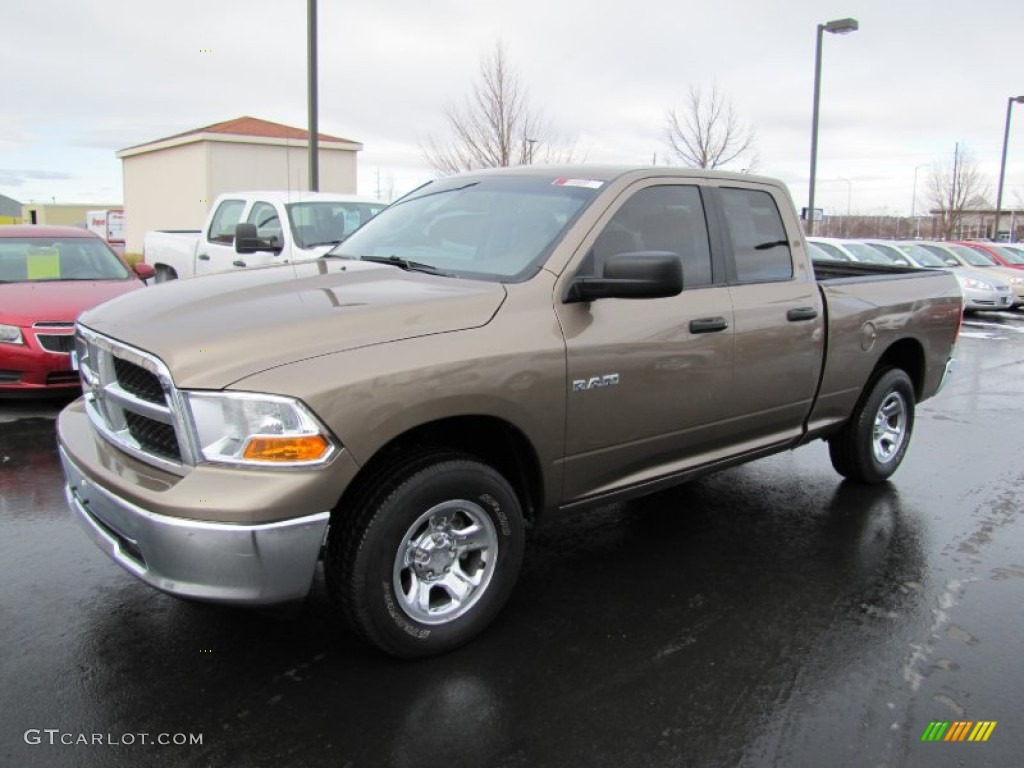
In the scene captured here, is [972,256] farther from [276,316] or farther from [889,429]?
[276,316]

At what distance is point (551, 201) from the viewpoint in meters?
3.98

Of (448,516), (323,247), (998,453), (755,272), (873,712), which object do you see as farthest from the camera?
(323,247)

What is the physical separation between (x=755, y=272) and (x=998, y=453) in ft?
11.8

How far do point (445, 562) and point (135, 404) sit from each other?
1.29 metres

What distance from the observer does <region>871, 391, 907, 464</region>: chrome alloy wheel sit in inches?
222

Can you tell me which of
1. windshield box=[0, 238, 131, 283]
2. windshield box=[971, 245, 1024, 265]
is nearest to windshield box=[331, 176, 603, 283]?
windshield box=[0, 238, 131, 283]

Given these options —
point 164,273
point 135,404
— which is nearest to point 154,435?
point 135,404

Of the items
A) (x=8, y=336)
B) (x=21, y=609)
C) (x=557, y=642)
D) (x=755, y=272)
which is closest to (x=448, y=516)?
(x=557, y=642)

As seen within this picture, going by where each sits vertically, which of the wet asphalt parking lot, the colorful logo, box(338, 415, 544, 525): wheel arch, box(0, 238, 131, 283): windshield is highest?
box(0, 238, 131, 283): windshield

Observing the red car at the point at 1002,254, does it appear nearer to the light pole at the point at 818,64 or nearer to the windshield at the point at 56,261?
the light pole at the point at 818,64

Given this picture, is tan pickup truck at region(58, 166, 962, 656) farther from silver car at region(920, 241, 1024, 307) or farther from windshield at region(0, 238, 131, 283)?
silver car at region(920, 241, 1024, 307)

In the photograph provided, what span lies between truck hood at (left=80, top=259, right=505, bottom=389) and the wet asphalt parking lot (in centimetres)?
115

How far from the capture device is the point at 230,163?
2817cm

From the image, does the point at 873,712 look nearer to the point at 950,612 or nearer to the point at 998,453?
the point at 950,612
